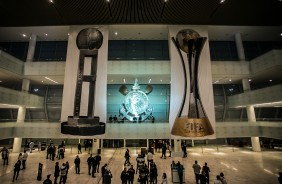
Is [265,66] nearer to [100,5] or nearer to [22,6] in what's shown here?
[100,5]

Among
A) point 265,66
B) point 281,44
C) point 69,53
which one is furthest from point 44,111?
point 281,44

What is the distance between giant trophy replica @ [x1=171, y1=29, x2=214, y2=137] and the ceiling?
2405mm

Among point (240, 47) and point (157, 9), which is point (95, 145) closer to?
point (157, 9)

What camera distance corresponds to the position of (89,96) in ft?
43.8

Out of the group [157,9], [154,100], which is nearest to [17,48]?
[154,100]

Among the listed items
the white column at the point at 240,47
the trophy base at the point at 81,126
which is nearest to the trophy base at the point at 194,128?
the trophy base at the point at 81,126

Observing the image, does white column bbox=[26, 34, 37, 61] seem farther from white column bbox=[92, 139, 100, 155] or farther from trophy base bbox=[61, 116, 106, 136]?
trophy base bbox=[61, 116, 106, 136]

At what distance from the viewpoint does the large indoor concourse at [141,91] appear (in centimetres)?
1215

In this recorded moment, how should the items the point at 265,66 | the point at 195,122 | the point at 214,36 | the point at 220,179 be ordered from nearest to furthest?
the point at 220,179, the point at 195,122, the point at 265,66, the point at 214,36

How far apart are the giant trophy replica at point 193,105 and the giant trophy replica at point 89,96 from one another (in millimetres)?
5873

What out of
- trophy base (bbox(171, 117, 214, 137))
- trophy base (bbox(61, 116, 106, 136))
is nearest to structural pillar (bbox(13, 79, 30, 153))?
trophy base (bbox(61, 116, 106, 136))

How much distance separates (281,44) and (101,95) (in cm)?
2878

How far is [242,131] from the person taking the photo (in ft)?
67.8

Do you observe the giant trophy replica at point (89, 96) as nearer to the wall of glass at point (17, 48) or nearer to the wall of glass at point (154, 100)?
the wall of glass at point (154, 100)
